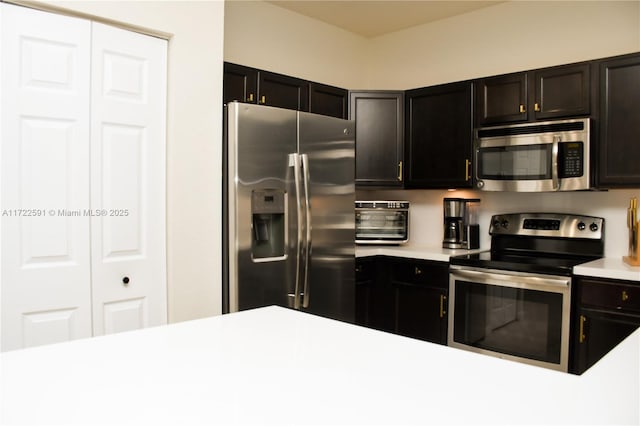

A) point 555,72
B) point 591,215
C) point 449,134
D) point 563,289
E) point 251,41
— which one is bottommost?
point 563,289

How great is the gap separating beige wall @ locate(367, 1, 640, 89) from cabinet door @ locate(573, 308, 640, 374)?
68.7 inches

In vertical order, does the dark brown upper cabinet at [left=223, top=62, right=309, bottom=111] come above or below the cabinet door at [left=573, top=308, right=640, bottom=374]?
above

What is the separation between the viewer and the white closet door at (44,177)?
213cm

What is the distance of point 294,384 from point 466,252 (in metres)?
2.87

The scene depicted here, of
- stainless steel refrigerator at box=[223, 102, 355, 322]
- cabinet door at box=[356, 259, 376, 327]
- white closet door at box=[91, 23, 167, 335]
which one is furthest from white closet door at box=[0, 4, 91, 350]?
cabinet door at box=[356, 259, 376, 327]

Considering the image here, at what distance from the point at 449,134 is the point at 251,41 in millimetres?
1639

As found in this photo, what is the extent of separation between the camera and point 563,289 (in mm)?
2938

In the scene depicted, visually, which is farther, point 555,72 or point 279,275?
point 555,72

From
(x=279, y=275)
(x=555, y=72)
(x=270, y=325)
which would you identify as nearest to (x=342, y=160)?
(x=279, y=275)

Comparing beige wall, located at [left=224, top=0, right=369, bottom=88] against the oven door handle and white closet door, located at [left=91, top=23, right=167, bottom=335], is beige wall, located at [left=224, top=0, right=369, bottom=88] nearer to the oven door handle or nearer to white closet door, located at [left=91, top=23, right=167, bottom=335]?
white closet door, located at [left=91, top=23, right=167, bottom=335]

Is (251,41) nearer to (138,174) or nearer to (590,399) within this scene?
(138,174)

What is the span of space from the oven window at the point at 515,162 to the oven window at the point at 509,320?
749 millimetres

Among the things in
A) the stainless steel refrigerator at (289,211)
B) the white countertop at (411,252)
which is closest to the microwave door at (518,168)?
the white countertop at (411,252)

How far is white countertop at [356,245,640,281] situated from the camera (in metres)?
2.74
